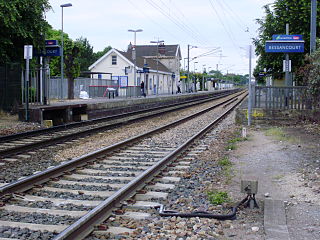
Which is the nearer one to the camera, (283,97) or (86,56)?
(283,97)

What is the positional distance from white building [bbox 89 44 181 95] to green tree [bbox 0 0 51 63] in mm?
21770

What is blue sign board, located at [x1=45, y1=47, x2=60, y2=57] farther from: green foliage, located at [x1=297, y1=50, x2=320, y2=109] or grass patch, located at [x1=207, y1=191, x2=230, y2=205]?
grass patch, located at [x1=207, y1=191, x2=230, y2=205]

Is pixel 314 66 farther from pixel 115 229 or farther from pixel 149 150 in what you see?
pixel 115 229

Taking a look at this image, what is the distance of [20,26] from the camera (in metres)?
19.3

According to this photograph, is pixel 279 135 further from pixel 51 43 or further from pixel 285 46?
pixel 51 43

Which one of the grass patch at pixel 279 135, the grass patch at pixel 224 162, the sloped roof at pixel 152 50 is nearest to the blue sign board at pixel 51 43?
the grass patch at pixel 279 135

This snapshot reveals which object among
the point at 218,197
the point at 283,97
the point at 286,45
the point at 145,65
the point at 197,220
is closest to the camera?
the point at 197,220

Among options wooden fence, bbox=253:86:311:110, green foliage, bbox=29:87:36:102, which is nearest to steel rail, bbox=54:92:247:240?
wooden fence, bbox=253:86:311:110

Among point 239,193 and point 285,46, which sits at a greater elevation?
point 285,46

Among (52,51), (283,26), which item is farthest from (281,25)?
(52,51)

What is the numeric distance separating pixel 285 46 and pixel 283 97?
260 cm

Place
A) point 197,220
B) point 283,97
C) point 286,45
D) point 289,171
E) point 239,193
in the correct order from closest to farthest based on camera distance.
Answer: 1. point 197,220
2. point 239,193
3. point 289,171
4. point 283,97
5. point 286,45

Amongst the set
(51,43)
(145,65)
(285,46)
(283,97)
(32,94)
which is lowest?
(283,97)

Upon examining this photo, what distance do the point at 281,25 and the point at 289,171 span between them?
17.9 meters
